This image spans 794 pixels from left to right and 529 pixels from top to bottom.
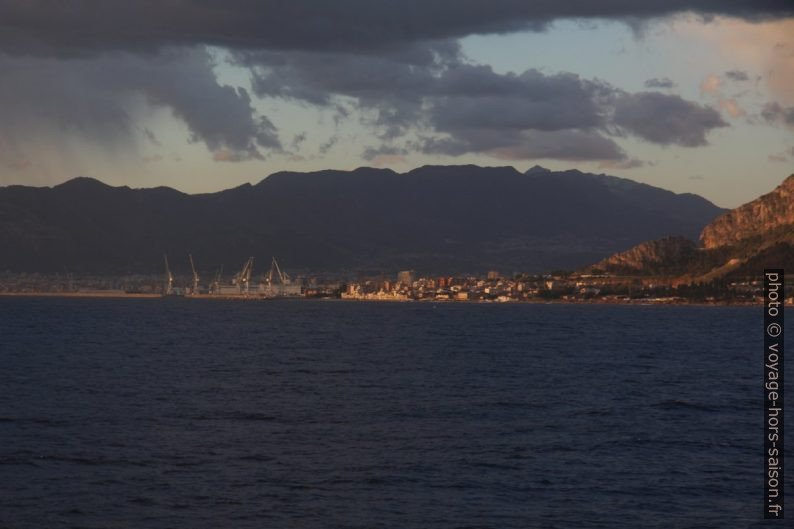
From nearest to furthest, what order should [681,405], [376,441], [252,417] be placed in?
[376,441], [252,417], [681,405]

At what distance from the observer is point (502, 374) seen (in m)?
89.4

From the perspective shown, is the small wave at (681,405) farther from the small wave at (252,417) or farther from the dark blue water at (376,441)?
the small wave at (252,417)

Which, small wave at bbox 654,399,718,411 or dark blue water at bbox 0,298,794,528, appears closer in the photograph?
dark blue water at bbox 0,298,794,528

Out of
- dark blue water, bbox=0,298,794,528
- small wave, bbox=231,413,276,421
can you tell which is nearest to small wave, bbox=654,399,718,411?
dark blue water, bbox=0,298,794,528

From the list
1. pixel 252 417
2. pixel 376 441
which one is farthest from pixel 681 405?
pixel 252 417

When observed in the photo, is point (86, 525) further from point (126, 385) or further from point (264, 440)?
point (126, 385)

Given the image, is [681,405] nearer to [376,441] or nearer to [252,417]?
[376,441]

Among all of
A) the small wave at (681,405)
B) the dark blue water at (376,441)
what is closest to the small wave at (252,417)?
the dark blue water at (376,441)

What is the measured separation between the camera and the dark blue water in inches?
1563

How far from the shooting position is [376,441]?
174 ft

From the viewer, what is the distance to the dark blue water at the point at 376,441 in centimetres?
3969

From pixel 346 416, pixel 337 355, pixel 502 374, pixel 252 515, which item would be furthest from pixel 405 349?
pixel 252 515

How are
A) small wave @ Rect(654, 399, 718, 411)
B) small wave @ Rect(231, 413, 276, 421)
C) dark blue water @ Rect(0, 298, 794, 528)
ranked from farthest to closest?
small wave @ Rect(654, 399, 718, 411)
small wave @ Rect(231, 413, 276, 421)
dark blue water @ Rect(0, 298, 794, 528)

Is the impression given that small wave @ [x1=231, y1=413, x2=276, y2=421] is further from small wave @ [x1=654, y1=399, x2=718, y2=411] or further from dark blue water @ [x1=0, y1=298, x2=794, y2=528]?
small wave @ [x1=654, y1=399, x2=718, y2=411]
